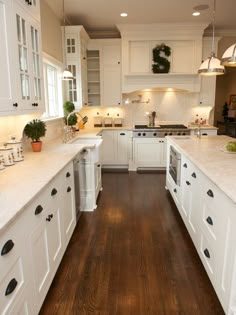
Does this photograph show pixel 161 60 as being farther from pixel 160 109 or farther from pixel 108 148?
pixel 108 148

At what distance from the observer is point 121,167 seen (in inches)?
228

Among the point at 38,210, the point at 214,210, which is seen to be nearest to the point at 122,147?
the point at 214,210

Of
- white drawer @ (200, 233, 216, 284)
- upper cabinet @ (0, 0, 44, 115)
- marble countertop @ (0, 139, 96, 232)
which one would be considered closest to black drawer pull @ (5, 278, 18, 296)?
marble countertop @ (0, 139, 96, 232)

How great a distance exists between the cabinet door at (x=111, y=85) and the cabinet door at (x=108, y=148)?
0.73m

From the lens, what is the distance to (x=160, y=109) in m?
6.03

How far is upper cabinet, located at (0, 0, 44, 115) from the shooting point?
1946mm

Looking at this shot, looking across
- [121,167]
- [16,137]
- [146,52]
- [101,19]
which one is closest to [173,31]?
[146,52]

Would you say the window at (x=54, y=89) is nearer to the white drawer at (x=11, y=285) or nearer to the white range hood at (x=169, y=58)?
the white range hood at (x=169, y=58)

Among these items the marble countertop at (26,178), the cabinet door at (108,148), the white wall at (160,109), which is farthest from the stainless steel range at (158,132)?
the marble countertop at (26,178)

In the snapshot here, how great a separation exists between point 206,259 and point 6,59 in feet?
7.31

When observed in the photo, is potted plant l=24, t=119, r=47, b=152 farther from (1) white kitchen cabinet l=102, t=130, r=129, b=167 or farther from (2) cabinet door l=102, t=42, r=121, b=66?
(2) cabinet door l=102, t=42, r=121, b=66

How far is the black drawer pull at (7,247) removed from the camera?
Answer: 1206 millimetres

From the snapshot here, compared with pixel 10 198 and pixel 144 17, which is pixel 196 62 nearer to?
pixel 144 17

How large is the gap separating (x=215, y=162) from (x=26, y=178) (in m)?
1.64
